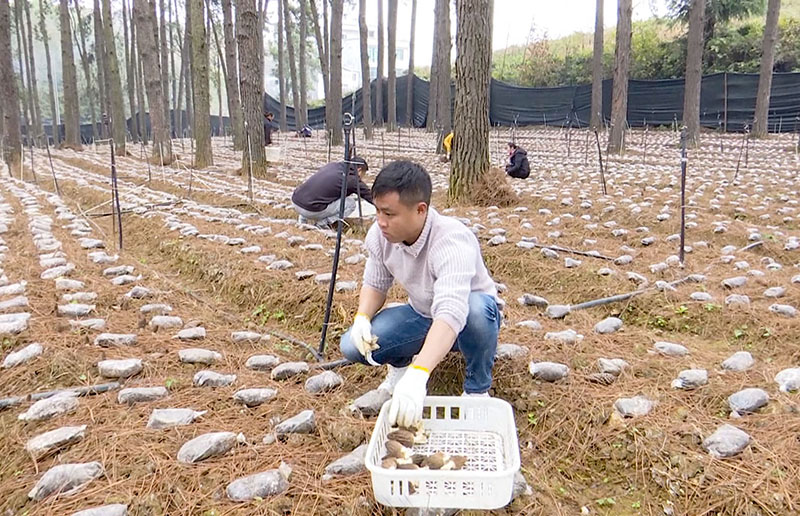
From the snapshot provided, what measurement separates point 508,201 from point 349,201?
171 cm

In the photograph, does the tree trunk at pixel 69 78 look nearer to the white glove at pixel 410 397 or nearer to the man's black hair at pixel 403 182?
the man's black hair at pixel 403 182

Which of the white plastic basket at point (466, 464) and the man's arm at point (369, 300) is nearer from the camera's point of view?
the white plastic basket at point (466, 464)

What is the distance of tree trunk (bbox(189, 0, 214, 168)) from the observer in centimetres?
1043

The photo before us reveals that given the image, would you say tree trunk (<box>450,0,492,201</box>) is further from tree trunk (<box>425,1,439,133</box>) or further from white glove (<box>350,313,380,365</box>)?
tree trunk (<box>425,1,439,133</box>)

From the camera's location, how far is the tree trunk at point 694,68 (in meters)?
11.4

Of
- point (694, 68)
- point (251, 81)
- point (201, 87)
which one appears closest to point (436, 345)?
point (251, 81)

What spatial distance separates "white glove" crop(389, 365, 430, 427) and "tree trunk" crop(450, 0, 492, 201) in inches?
184

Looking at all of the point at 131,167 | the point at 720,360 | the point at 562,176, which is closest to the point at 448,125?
the point at 562,176

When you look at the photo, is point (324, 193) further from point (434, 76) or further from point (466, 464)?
point (434, 76)

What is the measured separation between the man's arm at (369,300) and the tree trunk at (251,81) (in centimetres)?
677

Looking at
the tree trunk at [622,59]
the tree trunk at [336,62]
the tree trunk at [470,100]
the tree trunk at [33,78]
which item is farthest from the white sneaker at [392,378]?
the tree trunk at [33,78]

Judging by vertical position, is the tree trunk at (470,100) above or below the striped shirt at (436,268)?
above

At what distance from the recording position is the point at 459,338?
7.12 feet

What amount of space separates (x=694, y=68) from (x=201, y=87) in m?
9.61
